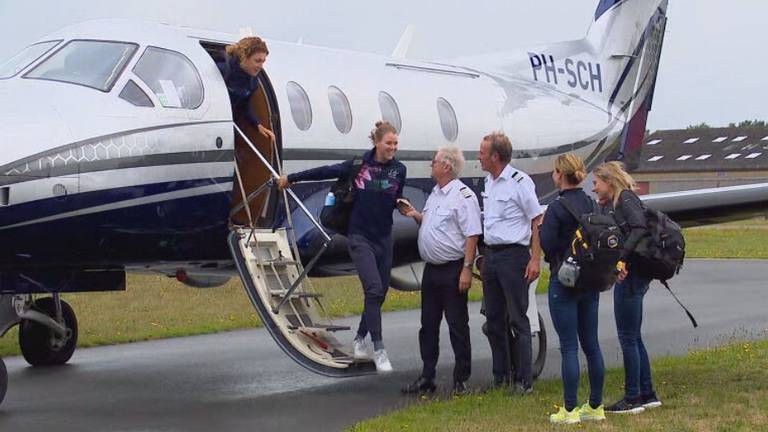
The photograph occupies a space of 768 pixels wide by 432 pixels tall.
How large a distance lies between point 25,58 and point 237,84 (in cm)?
180

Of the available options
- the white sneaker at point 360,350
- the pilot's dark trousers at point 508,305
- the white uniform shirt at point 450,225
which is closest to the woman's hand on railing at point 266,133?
the white uniform shirt at point 450,225

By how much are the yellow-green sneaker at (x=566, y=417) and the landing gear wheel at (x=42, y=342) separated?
6438 mm

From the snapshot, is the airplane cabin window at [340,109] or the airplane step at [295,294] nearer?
the airplane step at [295,294]

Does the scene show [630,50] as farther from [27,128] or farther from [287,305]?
[27,128]

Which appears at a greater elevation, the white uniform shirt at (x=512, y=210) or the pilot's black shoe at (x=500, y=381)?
the white uniform shirt at (x=512, y=210)

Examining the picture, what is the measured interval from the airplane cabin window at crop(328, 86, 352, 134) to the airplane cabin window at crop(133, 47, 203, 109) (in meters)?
1.84

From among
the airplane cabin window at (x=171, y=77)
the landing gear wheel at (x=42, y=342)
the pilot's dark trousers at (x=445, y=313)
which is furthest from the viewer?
the landing gear wheel at (x=42, y=342)

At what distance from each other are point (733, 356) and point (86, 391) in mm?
6416

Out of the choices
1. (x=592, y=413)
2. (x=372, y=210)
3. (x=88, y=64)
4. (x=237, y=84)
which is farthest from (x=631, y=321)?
(x=88, y=64)

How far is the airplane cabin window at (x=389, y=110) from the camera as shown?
1271 centimetres

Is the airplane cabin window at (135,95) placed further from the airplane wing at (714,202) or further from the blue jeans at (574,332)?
the airplane wing at (714,202)

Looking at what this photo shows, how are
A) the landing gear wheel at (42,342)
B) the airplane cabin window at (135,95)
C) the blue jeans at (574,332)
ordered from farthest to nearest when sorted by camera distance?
the landing gear wheel at (42,342)
the airplane cabin window at (135,95)
the blue jeans at (574,332)

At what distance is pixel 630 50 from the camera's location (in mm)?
18250

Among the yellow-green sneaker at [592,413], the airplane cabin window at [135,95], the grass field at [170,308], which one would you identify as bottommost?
the grass field at [170,308]
